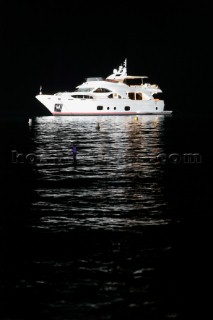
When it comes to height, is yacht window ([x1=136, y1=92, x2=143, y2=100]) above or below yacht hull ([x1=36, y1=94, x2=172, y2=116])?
above

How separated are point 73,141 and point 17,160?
600 inches

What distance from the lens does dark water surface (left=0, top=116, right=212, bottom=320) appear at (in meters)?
11.7

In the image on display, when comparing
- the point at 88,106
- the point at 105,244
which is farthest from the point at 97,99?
the point at 105,244

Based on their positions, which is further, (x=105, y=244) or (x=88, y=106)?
(x=88, y=106)

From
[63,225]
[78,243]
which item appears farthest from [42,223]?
[78,243]

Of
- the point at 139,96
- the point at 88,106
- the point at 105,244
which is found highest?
the point at 139,96

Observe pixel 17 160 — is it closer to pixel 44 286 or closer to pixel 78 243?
pixel 78 243

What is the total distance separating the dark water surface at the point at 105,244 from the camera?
1169 cm

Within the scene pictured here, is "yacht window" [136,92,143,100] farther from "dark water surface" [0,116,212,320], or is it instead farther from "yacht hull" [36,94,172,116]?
"dark water surface" [0,116,212,320]

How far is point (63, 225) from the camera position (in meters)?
18.3

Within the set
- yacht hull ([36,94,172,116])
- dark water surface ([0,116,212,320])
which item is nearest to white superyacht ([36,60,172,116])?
yacht hull ([36,94,172,116])

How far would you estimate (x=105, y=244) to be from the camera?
1590 centimetres

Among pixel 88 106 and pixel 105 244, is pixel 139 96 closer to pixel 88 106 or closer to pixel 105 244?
pixel 88 106

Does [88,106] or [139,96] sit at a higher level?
[139,96]
